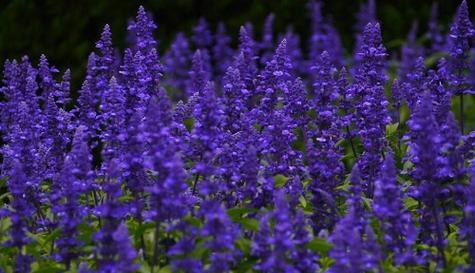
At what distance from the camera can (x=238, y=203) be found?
23.0 ft

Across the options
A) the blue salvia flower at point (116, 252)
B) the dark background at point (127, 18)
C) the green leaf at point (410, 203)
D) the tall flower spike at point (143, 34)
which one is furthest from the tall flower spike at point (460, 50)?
the dark background at point (127, 18)

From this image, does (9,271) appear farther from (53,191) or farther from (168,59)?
(168,59)

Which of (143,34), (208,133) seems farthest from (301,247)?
(143,34)

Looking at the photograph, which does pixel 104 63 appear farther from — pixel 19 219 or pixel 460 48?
pixel 460 48

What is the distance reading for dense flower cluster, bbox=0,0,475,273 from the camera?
5.62 m

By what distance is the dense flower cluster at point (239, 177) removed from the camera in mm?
5625

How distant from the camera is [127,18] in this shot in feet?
49.8

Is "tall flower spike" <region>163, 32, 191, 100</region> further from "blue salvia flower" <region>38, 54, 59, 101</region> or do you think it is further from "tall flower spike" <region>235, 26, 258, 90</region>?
"blue salvia flower" <region>38, 54, 59, 101</region>

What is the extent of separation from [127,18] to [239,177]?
30.1ft

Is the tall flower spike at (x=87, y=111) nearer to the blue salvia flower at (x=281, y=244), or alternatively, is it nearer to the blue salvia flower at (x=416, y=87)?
the blue salvia flower at (x=281, y=244)

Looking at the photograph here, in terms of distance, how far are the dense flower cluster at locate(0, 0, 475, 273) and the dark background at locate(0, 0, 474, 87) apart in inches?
256

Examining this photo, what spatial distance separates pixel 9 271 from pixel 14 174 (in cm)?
70

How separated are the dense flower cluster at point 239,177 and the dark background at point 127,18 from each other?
21.3 feet

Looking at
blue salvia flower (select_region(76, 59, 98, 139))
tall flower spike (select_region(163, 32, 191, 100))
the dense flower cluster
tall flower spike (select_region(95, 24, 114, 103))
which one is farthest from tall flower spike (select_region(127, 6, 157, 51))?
tall flower spike (select_region(163, 32, 191, 100))
